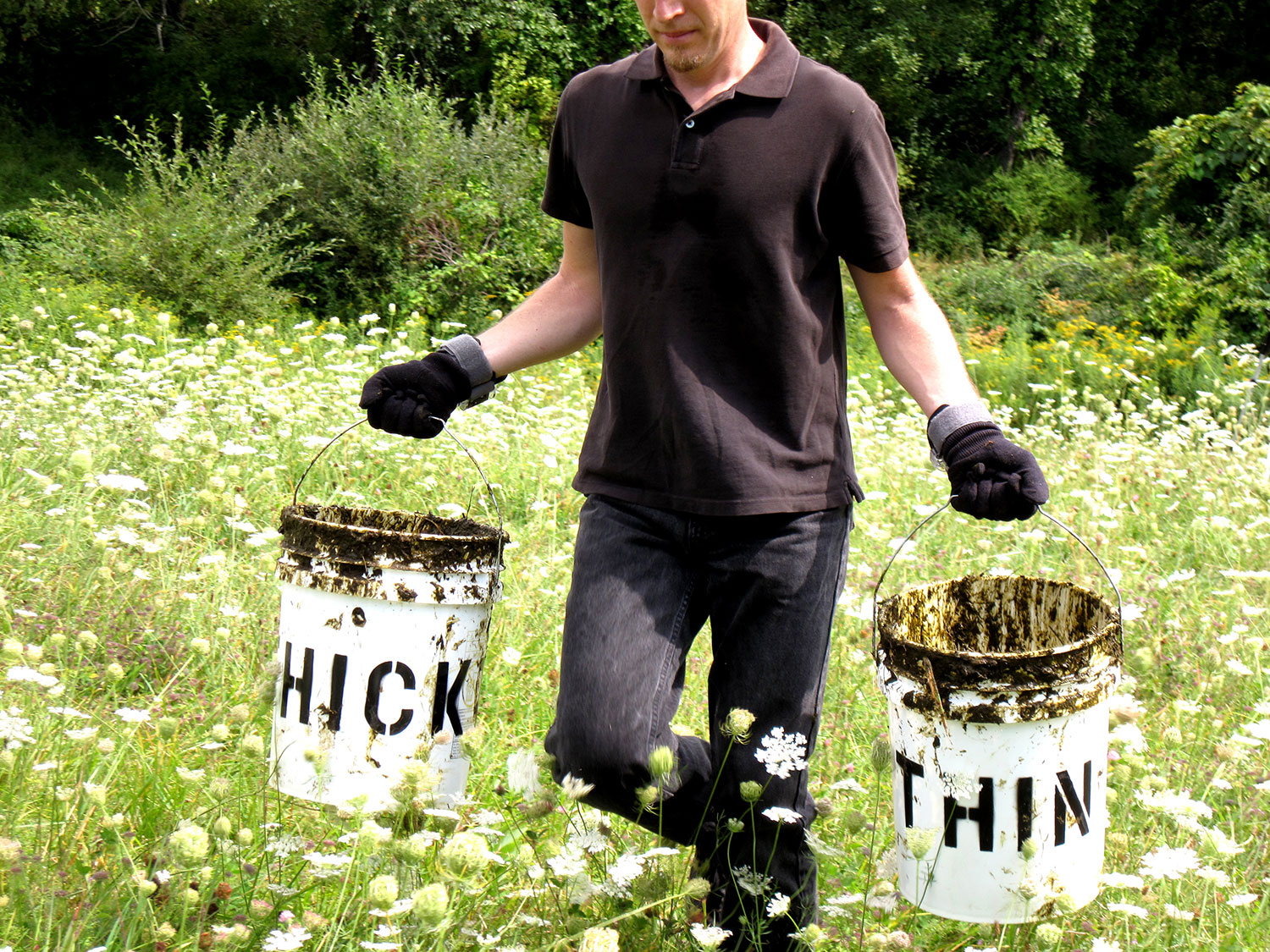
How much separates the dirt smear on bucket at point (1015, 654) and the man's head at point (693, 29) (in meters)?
0.96

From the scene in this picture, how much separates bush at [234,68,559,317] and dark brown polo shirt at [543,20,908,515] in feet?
29.2

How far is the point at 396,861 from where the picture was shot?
1742mm

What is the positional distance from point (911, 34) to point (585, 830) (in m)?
21.9

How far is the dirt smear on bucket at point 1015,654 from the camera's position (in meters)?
1.76

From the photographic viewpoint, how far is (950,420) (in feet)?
6.64

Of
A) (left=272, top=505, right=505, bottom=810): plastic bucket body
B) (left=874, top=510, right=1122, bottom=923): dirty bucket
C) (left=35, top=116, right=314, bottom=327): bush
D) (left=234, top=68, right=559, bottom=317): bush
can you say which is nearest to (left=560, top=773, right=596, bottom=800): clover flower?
(left=272, top=505, right=505, bottom=810): plastic bucket body

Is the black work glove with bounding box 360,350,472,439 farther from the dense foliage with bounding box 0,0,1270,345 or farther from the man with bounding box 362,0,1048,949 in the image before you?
the dense foliage with bounding box 0,0,1270,345

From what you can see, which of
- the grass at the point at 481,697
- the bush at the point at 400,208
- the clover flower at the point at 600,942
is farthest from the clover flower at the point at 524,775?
the bush at the point at 400,208

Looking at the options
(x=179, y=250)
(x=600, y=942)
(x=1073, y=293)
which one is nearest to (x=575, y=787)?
(x=600, y=942)

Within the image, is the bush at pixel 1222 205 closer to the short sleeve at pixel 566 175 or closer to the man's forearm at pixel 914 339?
the man's forearm at pixel 914 339

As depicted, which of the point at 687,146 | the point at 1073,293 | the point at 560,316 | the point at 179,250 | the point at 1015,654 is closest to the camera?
the point at 1015,654

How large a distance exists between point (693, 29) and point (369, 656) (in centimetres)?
115

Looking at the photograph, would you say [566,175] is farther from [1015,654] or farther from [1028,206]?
[1028,206]

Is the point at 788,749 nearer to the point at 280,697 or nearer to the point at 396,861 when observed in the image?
the point at 396,861
